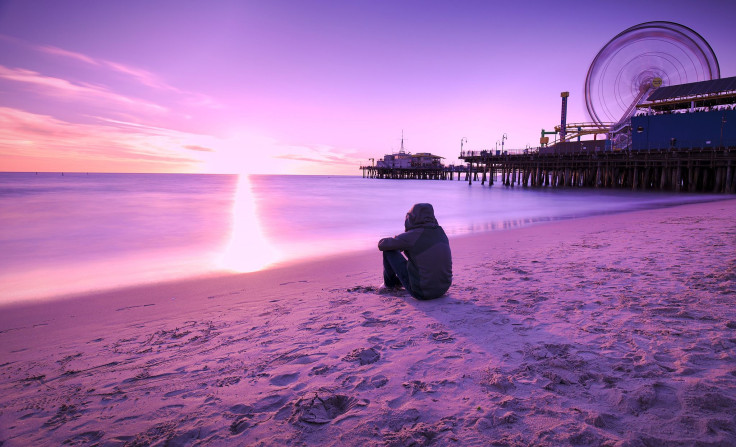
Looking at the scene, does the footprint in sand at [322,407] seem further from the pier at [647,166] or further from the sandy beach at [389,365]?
the pier at [647,166]

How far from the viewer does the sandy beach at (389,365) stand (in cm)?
224

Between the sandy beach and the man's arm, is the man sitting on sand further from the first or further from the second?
the sandy beach

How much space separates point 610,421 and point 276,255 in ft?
27.5

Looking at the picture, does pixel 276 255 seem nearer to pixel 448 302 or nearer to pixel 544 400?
pixel 448 302

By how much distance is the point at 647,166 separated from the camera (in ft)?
114

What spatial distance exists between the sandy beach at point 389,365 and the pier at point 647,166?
33934 millimetres

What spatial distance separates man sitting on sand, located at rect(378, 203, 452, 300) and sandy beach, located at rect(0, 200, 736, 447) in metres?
0.25

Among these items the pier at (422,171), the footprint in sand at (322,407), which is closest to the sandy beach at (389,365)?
the footprint in sand at (322,407)

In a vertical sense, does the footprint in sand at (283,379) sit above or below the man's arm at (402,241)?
below

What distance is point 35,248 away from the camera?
10.6 meters

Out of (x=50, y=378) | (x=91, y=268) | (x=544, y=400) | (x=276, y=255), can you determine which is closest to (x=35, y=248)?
(x=91, y=268)

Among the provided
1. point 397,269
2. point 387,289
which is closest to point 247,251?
point 387,289

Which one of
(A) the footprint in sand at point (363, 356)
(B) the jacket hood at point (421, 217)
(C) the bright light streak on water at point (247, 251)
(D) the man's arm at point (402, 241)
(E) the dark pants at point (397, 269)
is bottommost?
(C) the bright light streak on water at point (247, 251)

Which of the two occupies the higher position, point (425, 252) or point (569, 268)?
point (425, 252)
